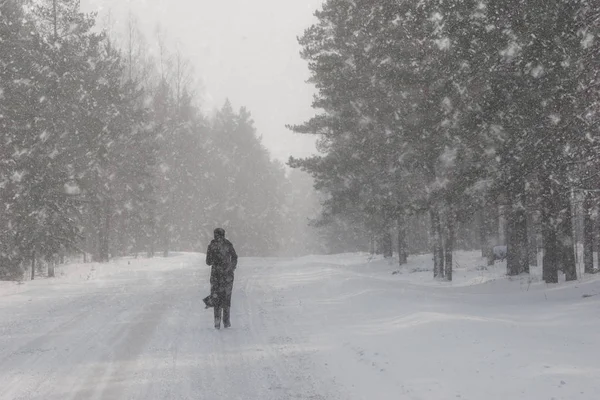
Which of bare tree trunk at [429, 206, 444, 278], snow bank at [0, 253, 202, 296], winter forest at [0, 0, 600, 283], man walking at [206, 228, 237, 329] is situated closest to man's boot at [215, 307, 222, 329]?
man walking at [206, 228, 237, 329]

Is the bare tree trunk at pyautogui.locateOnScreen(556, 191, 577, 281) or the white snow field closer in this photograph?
the white snow field

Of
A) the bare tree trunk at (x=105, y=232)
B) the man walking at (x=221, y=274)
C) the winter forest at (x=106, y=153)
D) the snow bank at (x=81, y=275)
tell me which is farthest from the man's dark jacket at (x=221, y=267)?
the bare tree trunk at (x=105, y=232)

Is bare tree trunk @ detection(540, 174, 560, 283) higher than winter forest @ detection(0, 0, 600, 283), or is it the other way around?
winter forest @ detection(0, 0, 600, 283)

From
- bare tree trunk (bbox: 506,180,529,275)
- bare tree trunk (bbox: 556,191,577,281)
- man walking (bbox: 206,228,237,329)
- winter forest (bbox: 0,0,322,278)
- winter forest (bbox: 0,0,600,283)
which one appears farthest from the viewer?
winter forest (bbox: 0,0,322,278)

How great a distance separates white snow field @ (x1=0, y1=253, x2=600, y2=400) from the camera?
6.96m

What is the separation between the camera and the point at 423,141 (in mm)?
18375

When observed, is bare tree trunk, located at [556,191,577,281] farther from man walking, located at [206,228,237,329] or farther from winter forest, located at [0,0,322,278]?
winter forest, located at [0,0,322,278]

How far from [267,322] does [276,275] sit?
512 inches

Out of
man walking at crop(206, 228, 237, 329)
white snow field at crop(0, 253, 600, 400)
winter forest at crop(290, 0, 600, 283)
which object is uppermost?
winter forest at crop(290, 0, 600, 283)

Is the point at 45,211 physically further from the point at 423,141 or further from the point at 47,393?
the point at 47,393

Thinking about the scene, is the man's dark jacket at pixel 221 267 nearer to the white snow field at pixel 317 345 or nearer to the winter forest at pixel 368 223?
the winter forest at pixel 368 223

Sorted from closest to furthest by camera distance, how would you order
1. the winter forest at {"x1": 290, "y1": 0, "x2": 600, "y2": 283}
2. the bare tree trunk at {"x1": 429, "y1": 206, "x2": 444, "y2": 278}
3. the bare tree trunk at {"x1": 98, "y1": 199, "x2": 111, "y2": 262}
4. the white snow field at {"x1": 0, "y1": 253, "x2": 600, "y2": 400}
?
the white snow field at {"x1": 0, "y1": 253, "x2": 600, "y2": 400}, the winter forest at {"x1": 290, "y1": 0, "x2": 600, "y2": 283}, the bare tree trunk at {"x1": 429, "y1": 206, "x2": 444, "y2": 278}, the bare tree trunk at {"x1": 98, "y1": 199, "x2": 111, "y2": 262}

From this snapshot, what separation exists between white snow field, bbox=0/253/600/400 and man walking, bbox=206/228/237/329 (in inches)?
19.7

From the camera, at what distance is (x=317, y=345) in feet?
32.2
